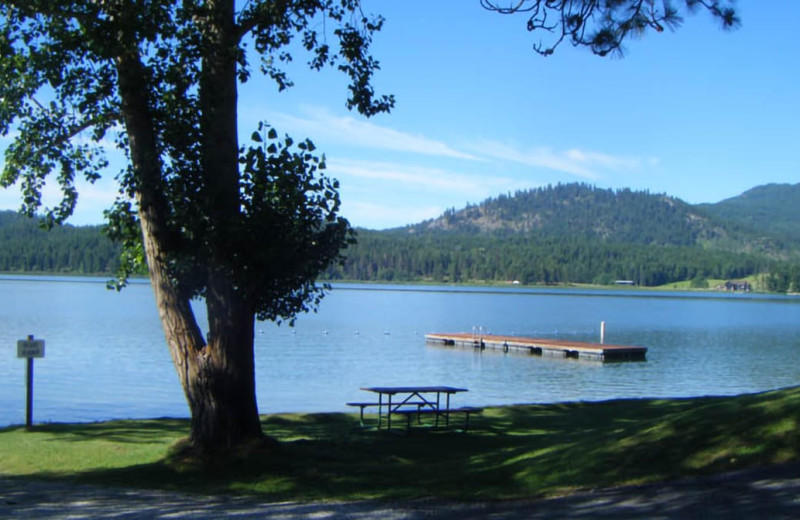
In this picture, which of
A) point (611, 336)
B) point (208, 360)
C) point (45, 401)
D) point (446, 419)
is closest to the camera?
point (208, 360)

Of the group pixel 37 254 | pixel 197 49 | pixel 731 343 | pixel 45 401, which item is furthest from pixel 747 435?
pixel 37 254

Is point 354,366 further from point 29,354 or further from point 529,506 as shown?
point 529,506

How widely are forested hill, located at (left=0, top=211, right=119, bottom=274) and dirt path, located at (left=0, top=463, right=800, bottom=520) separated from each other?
145m

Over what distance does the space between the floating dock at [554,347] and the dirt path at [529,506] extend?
33.4m

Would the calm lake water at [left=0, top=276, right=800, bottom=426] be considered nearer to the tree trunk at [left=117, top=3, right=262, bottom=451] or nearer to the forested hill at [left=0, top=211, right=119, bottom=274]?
the tree trunk at [left=117, top=3, right=262, bottom=451]

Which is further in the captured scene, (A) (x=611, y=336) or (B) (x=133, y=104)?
(A) (x=611, y=336)

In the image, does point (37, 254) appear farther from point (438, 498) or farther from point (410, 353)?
point (438, 498)

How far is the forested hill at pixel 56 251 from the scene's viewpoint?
152500 millimetres

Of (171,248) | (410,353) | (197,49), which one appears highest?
(197,49)

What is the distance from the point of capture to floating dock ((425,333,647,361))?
134 ft

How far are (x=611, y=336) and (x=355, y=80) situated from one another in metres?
49.4

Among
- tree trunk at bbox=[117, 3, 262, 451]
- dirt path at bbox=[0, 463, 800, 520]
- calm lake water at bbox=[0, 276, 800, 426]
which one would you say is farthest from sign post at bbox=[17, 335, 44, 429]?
dirt path at bbox=[0, 463, 800, 520]

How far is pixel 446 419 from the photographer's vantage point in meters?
15.0

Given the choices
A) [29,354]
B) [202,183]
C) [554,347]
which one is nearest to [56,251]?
[554,347]
